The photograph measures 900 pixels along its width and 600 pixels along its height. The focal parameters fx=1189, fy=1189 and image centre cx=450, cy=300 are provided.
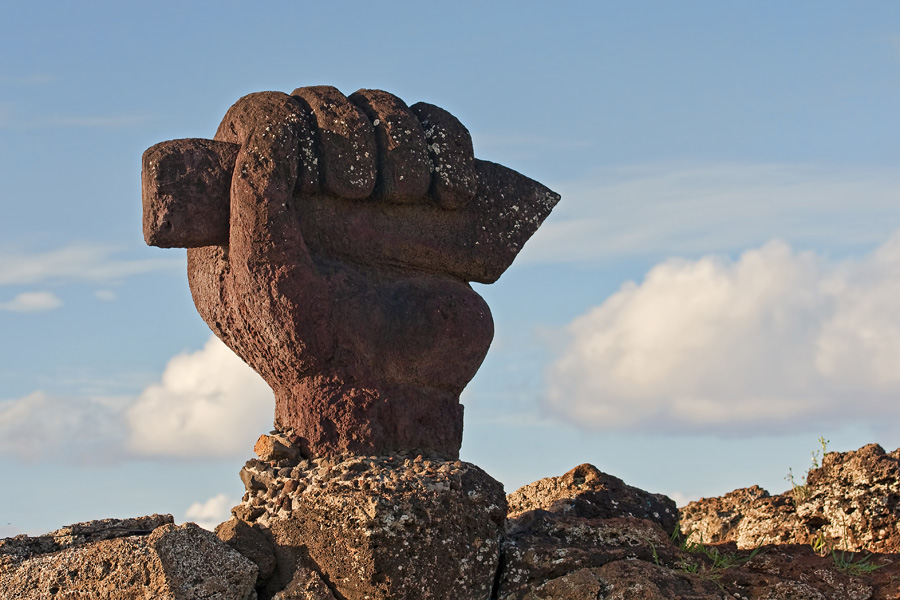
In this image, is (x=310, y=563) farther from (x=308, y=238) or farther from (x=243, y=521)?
(x=308, y=238)

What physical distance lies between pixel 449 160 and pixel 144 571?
3107 mm

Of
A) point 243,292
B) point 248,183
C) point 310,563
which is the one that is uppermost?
point 248,183

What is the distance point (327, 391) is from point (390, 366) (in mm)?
421

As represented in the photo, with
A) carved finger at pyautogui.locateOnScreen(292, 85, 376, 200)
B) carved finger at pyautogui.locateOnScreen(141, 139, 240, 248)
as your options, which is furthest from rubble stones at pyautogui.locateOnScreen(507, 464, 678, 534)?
carved finger at pyautogui.locateOnScreen(141, 139, 240, 248)

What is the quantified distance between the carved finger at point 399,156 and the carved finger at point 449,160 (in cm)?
9

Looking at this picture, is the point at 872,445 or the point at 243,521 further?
the point at 872,445

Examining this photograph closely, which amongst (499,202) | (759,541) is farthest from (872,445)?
(499,202)

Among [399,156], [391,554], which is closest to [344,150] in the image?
[399,156]

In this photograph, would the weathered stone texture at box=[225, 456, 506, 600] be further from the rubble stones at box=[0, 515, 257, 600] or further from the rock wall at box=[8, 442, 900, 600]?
the rubble stones at box=[0, 515, 257, 600]

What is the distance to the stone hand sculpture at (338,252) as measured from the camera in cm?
695

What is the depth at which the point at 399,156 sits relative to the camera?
7363 millimetres

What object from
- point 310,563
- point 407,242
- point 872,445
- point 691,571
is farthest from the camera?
point 872,445

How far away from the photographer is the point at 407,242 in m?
7.50

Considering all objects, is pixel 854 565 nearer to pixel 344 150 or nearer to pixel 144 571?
pixel 344 150
